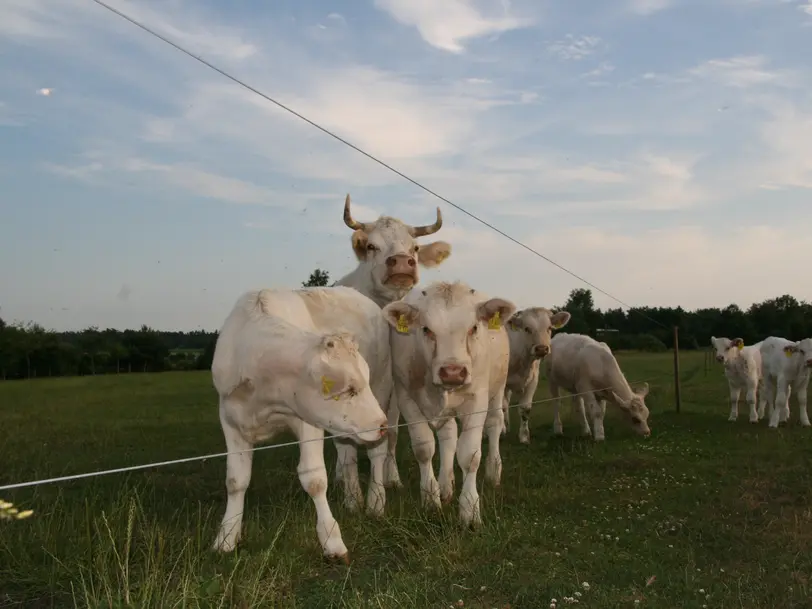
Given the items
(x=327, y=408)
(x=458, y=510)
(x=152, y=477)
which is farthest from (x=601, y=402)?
(x=327, y=408)

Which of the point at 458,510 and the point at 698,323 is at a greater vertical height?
the point at 698,323

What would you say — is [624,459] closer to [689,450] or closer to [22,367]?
[689,450]

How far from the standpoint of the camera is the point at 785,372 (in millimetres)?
14367

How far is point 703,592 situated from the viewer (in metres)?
4.95

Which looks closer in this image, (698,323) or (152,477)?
(152,477)

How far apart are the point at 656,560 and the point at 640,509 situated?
176cm

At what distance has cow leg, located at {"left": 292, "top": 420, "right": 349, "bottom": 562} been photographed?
18.4ft

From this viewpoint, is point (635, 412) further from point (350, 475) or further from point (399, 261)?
point (350, 475)

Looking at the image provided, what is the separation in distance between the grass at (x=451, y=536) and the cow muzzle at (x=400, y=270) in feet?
8.33

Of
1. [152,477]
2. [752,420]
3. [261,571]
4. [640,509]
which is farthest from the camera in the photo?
[752,420]

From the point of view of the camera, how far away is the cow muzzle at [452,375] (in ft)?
21.1

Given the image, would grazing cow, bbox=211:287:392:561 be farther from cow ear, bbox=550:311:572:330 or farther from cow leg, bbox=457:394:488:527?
cow ear, bbox=550:311:572:330

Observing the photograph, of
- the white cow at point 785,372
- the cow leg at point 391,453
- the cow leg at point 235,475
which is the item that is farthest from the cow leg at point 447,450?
the white cow at point 785,372

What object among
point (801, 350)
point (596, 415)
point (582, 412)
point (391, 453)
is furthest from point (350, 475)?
point (801, 350)
